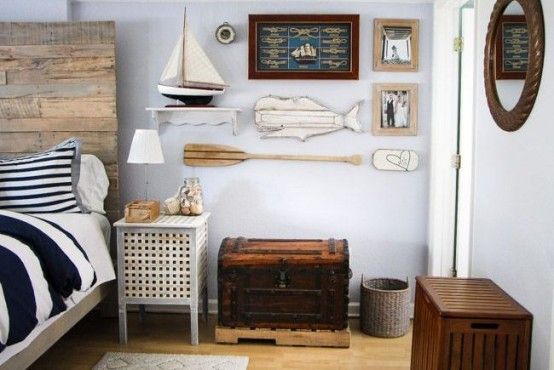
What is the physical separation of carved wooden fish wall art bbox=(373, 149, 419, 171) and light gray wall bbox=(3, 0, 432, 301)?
5 cm

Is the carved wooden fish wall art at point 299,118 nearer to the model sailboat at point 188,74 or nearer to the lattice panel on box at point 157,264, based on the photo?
the model sailboat at point 188,74

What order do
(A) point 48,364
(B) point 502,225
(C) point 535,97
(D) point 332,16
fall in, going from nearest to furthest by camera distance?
1. (C) point 535,97
2. (B) point 502,225
3. (A) point 48,364
4. (D) point 332,16

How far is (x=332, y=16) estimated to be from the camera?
11.7 ft

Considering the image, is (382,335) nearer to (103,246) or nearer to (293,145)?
(293,145)

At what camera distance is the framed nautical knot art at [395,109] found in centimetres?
361

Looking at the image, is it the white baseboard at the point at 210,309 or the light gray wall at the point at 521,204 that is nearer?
the light gray wall at the point at 521,204

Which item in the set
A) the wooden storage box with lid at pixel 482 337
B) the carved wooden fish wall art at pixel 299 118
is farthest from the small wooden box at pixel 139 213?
the wooden storage box with lid at pixel 482 337

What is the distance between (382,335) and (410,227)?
73 cm

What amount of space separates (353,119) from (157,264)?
149 centimetres

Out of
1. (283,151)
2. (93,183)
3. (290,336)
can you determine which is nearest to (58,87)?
(93,183)

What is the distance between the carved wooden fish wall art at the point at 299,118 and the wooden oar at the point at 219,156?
0.14m

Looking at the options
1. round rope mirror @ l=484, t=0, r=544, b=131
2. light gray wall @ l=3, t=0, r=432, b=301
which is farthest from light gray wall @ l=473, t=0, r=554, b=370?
light gray wall @ l=3, t=0, r=432, b=301

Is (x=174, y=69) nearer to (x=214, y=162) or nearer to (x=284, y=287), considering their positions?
(x=214, y=162)

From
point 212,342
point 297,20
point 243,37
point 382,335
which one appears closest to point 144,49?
point 243,37
